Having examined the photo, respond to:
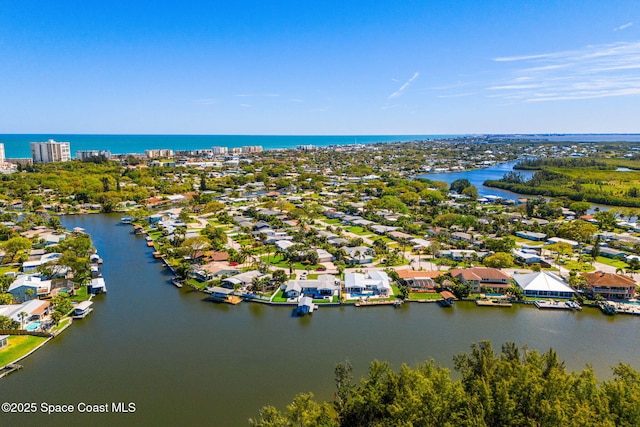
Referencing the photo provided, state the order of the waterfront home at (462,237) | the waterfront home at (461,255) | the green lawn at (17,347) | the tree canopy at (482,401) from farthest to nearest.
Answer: the waterfront home at (462,237) < the waterfront home at (461,255) < the green lawn at (17,347) < the tree canopy at (482,401)

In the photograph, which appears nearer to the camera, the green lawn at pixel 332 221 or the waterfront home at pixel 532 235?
the waterfront home at pixel 532 235

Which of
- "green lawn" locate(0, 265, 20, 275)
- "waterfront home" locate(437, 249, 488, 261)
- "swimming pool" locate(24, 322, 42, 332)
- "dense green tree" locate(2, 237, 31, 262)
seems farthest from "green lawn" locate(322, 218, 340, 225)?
"swimming pool" locate(24, 322, 42, 332)

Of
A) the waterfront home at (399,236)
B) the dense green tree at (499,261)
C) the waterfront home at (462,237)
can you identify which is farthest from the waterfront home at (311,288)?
the waterfront home at (462,237)

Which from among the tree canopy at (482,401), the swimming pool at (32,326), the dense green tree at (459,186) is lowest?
the swimming pool at (32,326)

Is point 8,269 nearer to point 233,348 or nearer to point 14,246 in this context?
point 14,246

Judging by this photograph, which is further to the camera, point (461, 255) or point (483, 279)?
point (461, 255)

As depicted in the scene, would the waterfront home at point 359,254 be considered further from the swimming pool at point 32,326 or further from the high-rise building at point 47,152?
the high-rise building at point 47,152

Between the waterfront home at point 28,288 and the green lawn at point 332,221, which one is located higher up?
the green lawn at point 332,221

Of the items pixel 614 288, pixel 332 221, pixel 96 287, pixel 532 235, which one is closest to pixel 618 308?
pixel 614 288

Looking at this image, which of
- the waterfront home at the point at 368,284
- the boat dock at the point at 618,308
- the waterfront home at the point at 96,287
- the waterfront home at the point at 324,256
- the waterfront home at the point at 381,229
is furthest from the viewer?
the waterfront home at the point at 381,229
